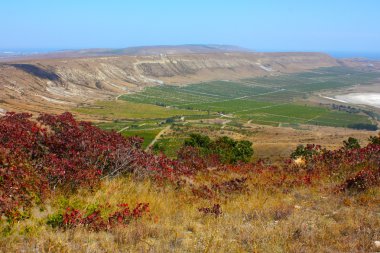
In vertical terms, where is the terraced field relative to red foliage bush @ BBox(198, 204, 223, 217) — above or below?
below

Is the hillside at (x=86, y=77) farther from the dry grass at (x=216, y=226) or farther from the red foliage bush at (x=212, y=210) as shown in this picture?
the red foliage bush at (x=212, y=210)

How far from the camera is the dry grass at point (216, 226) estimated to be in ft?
15.4

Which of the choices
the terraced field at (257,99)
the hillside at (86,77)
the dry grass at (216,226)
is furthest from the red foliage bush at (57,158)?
the terraced field at (257,99)

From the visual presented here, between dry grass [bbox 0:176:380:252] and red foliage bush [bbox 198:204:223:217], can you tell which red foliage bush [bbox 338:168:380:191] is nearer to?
dry grass [bbox 0:176:380:252]

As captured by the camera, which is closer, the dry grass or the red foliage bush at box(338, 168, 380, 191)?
the dry grass

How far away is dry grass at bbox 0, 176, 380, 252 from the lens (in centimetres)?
470

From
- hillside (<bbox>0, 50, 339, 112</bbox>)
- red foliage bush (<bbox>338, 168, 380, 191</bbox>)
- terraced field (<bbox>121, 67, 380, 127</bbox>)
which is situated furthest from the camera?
terraced field (<bbox>121, 67, 380, 127</bbox>)

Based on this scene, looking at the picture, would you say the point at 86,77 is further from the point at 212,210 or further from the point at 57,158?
the point at 212,210

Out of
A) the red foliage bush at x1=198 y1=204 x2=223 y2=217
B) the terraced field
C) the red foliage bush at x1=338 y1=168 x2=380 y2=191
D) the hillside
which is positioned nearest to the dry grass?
the red foliage bush at x1=198 y1=204 x2=223 y2=217

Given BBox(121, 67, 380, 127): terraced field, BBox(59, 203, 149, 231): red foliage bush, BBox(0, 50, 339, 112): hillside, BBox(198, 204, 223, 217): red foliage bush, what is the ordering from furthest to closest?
BBox(121, 67, 380, 127): terraced field, BBox(0, 50, 339, 112): hillside, BBox(198, 204, 223, 217): red foliage bush, BBox(59, 203, 149, 231): red foliage bush

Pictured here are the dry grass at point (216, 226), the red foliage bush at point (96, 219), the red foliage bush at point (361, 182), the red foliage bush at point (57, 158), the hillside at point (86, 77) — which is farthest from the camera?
the hillside at point (86, 77)

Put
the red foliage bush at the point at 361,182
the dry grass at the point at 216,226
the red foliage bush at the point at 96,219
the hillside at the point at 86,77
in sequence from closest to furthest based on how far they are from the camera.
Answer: the dry grass at the point at 216,226, the red foliage bush at the point at 96,219, the red foliage bush at the point at 361,182, the hillside at the point at 86,77

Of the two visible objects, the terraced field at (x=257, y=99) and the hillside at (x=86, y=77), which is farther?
the terraced field at (x=257, y=99)

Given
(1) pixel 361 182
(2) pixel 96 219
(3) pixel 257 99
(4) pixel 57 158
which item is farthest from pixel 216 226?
(3) pixel 257 99
